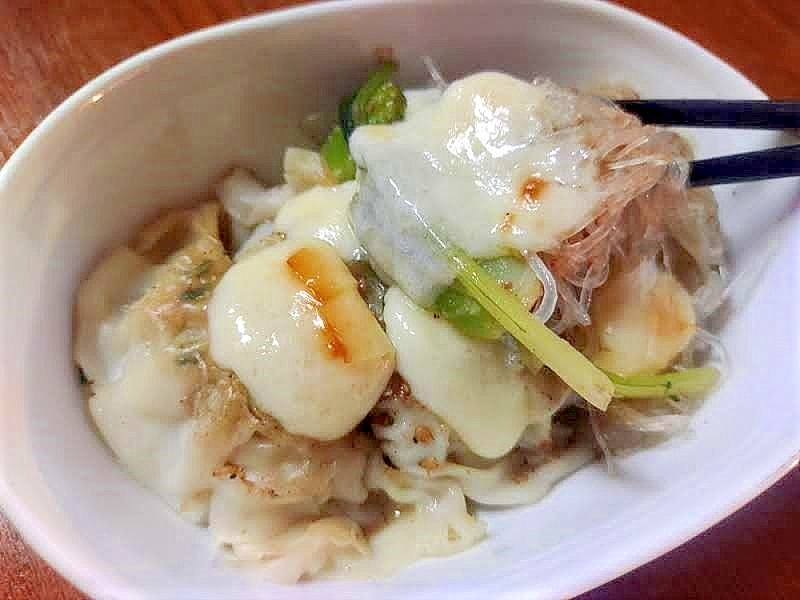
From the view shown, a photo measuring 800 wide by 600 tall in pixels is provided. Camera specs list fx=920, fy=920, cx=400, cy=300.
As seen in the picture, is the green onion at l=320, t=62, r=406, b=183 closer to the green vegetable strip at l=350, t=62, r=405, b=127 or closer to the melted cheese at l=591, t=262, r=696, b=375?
the green vegetable strip at l=350, t=62, r=405, b=127

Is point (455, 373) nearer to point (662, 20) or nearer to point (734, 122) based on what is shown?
point (734, 122)

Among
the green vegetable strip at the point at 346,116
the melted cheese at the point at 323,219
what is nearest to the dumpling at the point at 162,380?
the melted cheese at the point at 323,219

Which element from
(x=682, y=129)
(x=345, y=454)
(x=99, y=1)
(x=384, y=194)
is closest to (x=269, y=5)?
(x=99, y=1)

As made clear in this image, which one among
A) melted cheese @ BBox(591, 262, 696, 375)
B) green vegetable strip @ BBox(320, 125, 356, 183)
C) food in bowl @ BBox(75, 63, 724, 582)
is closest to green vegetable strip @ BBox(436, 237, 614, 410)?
food in bowl @ BBox(75, 63, 724, 582)

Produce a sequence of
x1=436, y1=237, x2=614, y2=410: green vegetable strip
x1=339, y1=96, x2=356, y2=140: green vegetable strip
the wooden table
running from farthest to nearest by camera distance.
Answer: x1=339, y1=96, x2=356, y2=140: green vegetable strip → the wooden table → x1=436, y1=237, x2=614, y2=410: green vegetable strip

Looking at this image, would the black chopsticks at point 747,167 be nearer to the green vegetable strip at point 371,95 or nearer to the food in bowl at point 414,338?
the food in bowl at point 414,338

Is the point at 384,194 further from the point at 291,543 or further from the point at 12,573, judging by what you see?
the point at 12,573
